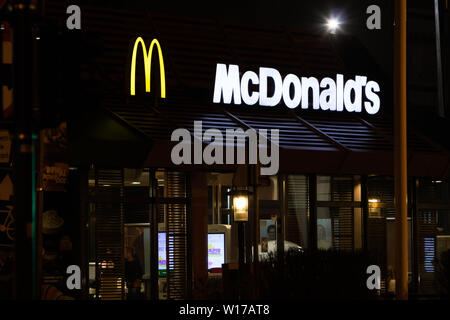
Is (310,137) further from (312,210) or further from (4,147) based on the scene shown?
(4,147)

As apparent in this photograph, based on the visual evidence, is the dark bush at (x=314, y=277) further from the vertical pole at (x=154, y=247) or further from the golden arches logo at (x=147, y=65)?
the golden arches logo at (x=147, y=65)

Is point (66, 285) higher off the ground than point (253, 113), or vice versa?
point (253, 113)

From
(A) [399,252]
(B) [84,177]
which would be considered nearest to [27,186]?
(A) [399,252]

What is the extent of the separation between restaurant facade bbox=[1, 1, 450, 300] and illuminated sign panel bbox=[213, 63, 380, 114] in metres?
0.03

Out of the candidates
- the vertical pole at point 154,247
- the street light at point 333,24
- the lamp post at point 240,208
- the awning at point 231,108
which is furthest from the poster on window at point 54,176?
the street light at point 333,24

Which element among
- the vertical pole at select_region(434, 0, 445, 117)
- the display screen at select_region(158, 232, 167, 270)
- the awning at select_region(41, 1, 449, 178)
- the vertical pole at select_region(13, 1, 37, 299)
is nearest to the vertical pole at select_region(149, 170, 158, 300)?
the display screen at select_region(158, 232, 167, 270)

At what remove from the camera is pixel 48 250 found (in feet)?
44.1

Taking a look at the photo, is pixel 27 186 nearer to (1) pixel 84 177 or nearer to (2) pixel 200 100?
(1) pixel 84 177

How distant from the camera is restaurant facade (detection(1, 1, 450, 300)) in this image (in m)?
15.4

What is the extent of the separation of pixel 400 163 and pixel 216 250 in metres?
5.82

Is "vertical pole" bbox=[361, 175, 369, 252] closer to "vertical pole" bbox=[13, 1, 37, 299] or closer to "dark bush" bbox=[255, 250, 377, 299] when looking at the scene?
"dark bush" bbox=[255, 250, 377, 299]

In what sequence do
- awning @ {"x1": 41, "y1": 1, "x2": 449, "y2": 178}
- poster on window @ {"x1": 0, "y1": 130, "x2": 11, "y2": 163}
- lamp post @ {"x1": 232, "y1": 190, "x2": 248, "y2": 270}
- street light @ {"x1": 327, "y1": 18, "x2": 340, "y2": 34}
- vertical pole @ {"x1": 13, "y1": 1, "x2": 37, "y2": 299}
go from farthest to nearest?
street light @ {"x1": 327, "y1": 18, "x2": 340, "y2": 34}, awning @ {"x1": 41, "y1": 1, "x2": 449, "y2": 178}, lamp post @ {"x1": 232, "y1": 190, "x2": 248, "y2": 270}, poster on window @ {"x1": 0, "y1": 130, "x2": 11, "y2": 163}, vertical pole @ {"x1": 13, "y1": 1, "x2": 37, "y2": 299}

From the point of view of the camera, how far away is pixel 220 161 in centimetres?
1595
